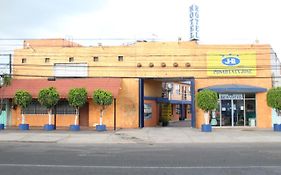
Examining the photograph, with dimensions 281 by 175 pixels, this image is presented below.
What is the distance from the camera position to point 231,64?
119 feet

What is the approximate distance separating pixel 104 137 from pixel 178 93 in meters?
35.8

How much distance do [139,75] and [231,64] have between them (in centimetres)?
824

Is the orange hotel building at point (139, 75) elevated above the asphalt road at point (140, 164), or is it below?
above

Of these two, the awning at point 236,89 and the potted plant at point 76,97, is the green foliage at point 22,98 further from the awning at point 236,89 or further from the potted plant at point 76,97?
the awning at point 236,89

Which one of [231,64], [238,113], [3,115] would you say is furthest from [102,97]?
[238,113]

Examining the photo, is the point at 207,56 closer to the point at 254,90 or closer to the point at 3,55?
the point at 254,90

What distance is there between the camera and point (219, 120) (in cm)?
3619

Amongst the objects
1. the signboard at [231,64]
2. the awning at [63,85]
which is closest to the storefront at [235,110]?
the signboard at [231,64]

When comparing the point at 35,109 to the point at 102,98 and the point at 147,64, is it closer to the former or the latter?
the point at 102,98

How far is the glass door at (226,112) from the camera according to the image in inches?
1421

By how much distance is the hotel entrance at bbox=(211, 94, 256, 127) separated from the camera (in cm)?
3603

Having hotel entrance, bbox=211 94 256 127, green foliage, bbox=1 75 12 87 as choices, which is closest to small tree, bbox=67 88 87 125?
green foliage, bbox=1 75 12 87

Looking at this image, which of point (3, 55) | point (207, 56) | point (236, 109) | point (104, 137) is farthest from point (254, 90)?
point (3, 55)

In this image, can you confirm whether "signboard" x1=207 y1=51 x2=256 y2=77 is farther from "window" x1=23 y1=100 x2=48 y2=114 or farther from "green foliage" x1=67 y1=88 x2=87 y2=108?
"window" x1=23 y1=100 x2=48 y2=114
